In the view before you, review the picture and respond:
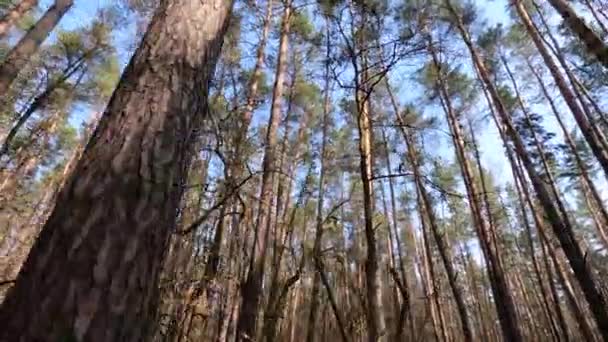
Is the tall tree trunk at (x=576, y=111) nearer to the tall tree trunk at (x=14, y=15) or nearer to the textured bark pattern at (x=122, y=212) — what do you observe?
the textured bark pattern at (x=122, y=212)

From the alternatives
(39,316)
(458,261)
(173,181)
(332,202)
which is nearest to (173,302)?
(173,181)

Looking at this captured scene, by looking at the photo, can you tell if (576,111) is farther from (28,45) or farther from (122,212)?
(28,45)

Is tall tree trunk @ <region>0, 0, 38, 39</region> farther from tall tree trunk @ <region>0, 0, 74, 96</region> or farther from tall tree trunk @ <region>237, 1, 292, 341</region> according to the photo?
tall tree trunk @ <region>237, 1, 292, 341</region>

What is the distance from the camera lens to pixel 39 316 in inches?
34.4

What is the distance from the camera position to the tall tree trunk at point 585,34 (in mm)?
3762

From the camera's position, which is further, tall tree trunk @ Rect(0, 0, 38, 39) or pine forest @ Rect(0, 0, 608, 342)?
tall tree trunk @ Rect(0, 0, 38, 39)

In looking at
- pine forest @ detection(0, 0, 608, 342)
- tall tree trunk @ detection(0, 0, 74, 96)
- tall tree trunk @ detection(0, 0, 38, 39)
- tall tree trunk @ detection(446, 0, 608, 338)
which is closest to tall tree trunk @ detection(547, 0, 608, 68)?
pine forest @ detection(0, 0, 608, 342)

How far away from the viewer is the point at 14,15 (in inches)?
318

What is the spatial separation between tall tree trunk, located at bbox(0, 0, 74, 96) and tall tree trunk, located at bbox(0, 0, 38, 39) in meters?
0.56

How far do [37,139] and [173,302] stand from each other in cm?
1287

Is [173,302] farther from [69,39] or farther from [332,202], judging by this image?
[332,202]

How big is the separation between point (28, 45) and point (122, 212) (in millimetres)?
8311

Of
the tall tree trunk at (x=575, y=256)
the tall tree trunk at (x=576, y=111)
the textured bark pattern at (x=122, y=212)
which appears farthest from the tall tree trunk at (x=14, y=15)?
the tall tree trunk at (x=576, y=111)

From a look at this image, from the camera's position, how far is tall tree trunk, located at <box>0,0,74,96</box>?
22.4ft
